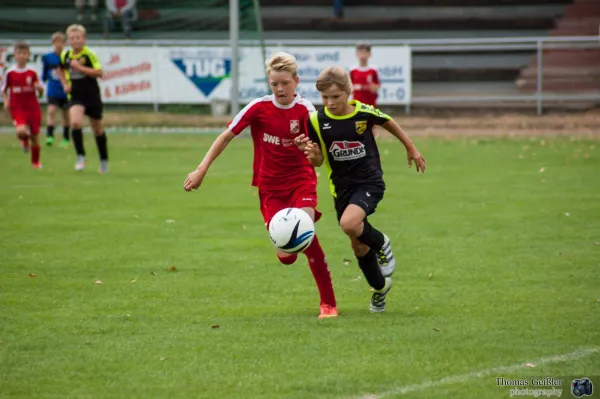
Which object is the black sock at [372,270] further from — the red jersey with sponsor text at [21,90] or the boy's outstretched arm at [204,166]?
the red jersey with sponsor text at [21,90]

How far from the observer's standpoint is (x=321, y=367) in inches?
222

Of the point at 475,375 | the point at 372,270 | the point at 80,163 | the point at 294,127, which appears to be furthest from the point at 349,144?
the point at 80,163

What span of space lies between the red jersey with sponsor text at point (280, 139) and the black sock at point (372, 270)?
70 centimetres

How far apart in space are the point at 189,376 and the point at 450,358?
140 cm

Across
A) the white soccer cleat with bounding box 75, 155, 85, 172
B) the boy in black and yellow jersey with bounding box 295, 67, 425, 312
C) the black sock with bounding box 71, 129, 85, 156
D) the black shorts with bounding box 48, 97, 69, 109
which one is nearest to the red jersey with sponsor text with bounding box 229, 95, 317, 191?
the boy in black and yellow jersey with bounding box 295, 67, 425, 312

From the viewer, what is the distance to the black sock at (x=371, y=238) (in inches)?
277

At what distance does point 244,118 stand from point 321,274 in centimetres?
119

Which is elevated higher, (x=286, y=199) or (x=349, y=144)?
(x=349, y=144)

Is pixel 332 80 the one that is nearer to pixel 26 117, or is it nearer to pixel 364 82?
pixel 26 117

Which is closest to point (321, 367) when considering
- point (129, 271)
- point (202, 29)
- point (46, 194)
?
point (129, 271)

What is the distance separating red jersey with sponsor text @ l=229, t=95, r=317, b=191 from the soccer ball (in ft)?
1.89

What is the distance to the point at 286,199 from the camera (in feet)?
24.3

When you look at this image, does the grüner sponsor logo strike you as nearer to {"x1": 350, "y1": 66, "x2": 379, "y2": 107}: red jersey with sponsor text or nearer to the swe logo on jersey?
{"x1": 350, "y1": 66, "x2": 379, "y2": 107}: red jersey with sponsor text

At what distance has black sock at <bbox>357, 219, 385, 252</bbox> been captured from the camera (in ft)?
23.1
